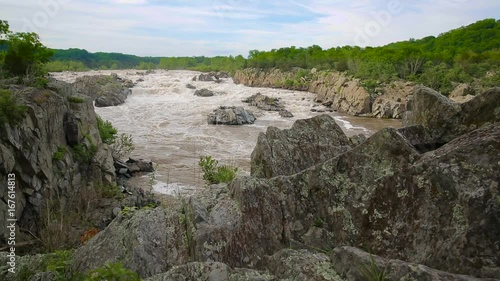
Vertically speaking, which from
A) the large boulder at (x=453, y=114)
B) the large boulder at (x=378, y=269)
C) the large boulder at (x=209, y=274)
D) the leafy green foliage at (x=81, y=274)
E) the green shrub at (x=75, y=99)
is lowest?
the leafy green foliage at (x=81, y=274)

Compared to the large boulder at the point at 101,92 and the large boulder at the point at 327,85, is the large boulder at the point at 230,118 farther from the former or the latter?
the large boulder at the point at 101,92

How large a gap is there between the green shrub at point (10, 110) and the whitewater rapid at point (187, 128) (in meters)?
5.58

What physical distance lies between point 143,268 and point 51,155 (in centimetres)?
1111

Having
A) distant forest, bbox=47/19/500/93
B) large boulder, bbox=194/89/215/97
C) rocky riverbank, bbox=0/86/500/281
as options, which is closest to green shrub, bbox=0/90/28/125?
rocky riverbank, bbox=0/86/500/281

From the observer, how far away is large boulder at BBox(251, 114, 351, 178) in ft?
24.0

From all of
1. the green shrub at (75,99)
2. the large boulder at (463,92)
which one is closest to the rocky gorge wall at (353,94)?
the large boulder at (463,92)

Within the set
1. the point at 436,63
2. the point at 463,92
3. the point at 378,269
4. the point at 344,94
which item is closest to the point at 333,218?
the point at 378,269

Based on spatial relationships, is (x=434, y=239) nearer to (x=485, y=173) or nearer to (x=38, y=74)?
→ (x=485, y=173)

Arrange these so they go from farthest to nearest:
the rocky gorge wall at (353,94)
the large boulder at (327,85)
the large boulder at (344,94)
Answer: the large boulder at (327,85), the large boulder at (344,94), the rocky gorge wall at (353,94)

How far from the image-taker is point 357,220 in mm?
4629

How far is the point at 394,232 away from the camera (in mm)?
4281

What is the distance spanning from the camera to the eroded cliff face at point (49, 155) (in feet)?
38.7

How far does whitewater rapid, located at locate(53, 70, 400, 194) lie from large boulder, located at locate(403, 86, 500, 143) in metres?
9.09

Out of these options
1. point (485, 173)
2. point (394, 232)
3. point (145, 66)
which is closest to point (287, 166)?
point (394, 232)
